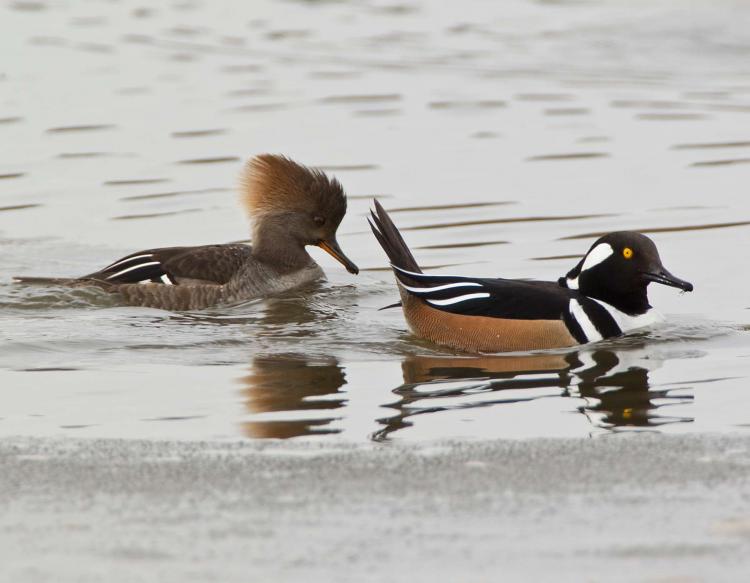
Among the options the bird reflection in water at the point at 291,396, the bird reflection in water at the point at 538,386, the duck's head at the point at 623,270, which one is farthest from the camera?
the duck's head at the point at 623,270

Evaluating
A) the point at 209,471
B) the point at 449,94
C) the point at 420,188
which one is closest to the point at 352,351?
the point at 209,471

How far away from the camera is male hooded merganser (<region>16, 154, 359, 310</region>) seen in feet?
34.2

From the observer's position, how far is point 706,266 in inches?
412

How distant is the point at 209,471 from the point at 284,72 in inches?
492

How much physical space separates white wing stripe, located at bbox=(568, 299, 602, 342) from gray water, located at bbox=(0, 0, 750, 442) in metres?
0.14

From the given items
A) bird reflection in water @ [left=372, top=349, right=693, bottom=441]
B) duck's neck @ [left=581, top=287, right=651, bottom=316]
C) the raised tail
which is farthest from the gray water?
the raised tail

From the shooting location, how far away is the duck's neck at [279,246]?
11180 mm

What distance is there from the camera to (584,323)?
8.65 metres

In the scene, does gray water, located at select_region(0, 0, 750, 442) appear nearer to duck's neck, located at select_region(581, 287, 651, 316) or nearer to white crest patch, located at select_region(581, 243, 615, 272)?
duck's neck, located at select_region(581, 287, 651, 316)

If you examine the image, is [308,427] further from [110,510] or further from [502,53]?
[502,53]

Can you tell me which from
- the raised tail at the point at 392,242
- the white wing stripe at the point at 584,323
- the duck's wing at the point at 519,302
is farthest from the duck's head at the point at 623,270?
the raised tail at the point at 392,242

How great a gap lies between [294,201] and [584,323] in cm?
318

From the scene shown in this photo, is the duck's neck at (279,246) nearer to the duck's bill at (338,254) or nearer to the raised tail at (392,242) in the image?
the duck's bill at (338,254)

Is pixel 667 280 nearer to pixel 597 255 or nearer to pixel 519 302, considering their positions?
pixel 597 255
